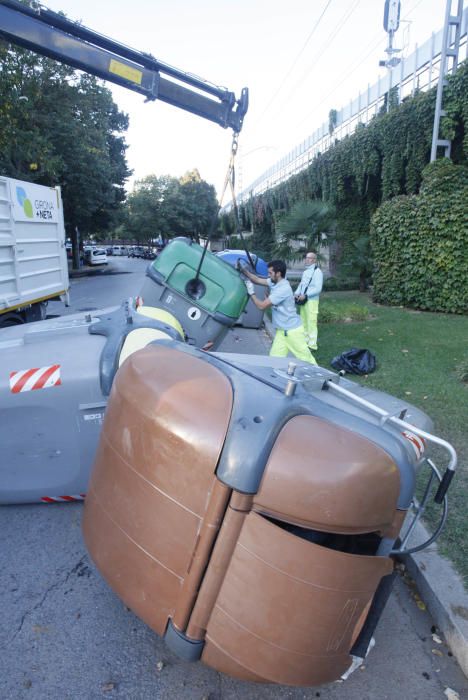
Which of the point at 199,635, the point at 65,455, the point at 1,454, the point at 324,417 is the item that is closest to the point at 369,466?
the point at 324,417

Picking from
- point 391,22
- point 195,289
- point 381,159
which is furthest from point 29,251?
point 391,22

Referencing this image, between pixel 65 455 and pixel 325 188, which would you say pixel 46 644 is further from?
pixel 325 188

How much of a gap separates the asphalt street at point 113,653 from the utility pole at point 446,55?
41.1 ft

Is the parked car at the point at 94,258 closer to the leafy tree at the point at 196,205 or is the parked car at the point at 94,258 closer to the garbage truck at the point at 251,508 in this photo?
the leafy tree at the point at 196,205

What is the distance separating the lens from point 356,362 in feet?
21.8

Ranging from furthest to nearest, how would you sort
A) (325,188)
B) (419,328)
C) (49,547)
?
(325,188) < (419,328) < (49,547)

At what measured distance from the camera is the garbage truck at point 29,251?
7.46 metres

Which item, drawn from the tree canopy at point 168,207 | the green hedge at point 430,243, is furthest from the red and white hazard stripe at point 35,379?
the tree canopy at point 168,207

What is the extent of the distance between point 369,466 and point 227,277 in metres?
3.81

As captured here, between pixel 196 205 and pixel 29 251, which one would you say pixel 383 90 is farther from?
pixel 196 205

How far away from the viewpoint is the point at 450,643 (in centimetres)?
230

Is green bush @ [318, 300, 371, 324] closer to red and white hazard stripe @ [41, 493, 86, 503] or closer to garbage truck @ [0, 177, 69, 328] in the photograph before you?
garbage truck @ [0, 177, 69, 328]

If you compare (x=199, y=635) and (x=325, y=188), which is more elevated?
(x=325, y=188)

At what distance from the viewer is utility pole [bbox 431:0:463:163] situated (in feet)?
38.5
